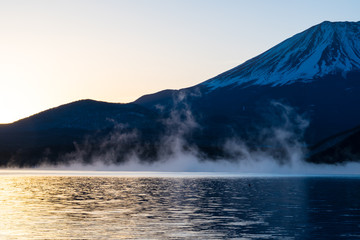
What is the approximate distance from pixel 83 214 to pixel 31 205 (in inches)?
404

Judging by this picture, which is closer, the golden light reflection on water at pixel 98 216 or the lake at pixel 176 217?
the golden light reflection on water at pixel 98 216

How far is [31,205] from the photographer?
56188 mm

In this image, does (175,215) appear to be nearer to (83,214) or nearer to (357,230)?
(83,214)

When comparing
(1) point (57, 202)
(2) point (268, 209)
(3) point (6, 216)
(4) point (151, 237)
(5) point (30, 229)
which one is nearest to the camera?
(4) point (151, 237)

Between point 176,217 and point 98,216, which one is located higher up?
point 176,217

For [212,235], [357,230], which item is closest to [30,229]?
[212,235]

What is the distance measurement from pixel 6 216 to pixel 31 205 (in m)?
10.2

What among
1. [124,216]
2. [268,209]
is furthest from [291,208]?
[124,216]

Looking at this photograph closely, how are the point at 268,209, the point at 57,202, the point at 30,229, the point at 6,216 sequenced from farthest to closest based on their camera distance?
the point at 57,202 < the point at 268,209 < the point at 6,216 < the point at 30,229

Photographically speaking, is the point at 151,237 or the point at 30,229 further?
the point at 30,229

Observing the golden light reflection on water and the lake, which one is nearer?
the golden light reflection on water

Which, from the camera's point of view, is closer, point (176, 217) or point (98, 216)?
point (176, 217)

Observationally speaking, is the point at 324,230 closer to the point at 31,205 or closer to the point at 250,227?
the point at 250,227

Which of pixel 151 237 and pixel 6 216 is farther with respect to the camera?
pixel 6 216
